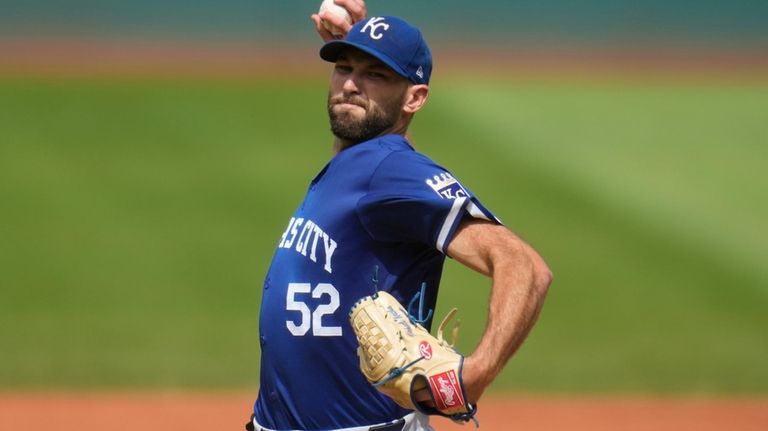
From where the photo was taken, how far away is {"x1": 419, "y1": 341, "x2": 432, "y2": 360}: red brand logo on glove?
2816 mm

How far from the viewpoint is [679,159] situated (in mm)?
14742

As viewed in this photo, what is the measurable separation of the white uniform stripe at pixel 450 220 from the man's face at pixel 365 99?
611 mm

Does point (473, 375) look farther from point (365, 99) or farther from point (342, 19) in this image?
point (342, 19)

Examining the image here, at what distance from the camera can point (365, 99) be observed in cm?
357

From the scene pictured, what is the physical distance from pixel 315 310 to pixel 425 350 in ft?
1.99

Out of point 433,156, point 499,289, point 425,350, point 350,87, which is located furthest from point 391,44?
point 433,156

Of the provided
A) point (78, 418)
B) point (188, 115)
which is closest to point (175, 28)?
point (188, 115)

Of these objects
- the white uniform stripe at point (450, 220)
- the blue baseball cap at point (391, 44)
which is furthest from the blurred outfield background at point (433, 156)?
the white uniform stripe at point (450, 220)

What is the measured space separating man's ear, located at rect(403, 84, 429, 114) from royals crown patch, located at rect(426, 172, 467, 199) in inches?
21.0

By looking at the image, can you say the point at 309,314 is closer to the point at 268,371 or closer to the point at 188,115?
the point at 268,371

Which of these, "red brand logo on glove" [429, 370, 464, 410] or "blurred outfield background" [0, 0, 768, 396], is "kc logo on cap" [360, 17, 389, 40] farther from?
"blurred outfield background" [0, 0, 768, 396]

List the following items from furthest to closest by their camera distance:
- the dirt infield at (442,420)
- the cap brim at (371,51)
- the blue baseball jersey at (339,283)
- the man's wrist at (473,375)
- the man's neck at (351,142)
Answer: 1. the dirt infield at (442,420)
2. the man's neck at (351,142)
3. the cap brim at (371,51)
4. the blue baseball jersey at (339,283)
5. the man's wrist at (473,375)

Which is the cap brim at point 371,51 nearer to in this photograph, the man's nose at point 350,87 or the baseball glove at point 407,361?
the man's nose at point 350,87

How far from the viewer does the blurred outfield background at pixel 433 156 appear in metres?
10.5
